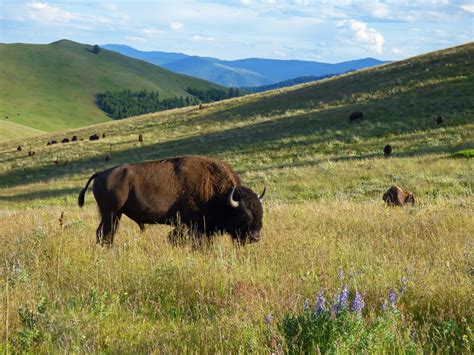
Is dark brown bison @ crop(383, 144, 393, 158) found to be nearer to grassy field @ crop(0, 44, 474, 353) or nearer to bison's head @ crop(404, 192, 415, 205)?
grassy field @ crop(0, 44, 474, 353)

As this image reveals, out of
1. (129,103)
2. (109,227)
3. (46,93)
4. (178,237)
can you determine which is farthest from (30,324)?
(129,103)

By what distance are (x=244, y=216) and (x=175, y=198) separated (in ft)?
4.31

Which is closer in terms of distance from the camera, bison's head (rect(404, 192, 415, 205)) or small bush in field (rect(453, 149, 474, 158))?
bison's head (rect(404, 192, 415, 205))

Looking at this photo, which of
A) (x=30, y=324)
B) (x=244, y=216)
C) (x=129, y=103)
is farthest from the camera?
(x=129, y=103)

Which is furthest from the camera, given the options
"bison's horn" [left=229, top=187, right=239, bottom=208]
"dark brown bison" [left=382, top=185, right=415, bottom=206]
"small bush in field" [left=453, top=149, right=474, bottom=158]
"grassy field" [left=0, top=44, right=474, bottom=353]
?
"small bush in field" [left=453, top=149, right=474, bottom=158]

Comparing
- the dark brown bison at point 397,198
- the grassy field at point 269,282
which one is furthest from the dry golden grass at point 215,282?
the dark brown bison at point 397,198

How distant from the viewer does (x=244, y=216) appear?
28.2 feet

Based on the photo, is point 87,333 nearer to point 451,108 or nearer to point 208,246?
point 208,246

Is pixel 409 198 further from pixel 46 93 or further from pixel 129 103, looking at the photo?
pixel 129 103

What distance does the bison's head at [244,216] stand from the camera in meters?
8.39

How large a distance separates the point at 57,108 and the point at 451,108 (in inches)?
6051

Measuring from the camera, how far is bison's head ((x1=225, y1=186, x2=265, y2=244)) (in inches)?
330

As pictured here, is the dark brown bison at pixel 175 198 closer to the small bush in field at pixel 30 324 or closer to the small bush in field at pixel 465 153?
the small bush in field at pixel 30 324

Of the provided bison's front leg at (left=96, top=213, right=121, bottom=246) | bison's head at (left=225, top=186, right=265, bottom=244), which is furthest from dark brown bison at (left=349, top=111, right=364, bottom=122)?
bison's front leg at (left=96, top=213, right=121, bottom=246)
